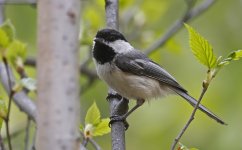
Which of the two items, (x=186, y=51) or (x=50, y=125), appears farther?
(x=186, y=51)

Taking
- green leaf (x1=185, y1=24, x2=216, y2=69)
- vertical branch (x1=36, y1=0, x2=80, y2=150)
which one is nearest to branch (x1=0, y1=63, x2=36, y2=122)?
green leaf (x1=185, y1=24, x2=216, y2=69)

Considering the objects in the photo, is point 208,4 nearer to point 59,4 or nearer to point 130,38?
point 130,38

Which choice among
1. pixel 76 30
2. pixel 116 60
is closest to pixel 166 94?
pixel 116 60

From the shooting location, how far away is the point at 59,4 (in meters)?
0.90

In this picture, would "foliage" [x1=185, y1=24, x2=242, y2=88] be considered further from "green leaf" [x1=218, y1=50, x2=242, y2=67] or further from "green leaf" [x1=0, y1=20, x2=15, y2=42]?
"green leaf" [x1=0, y1=20, x2=15, y2=42]

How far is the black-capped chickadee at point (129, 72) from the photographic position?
2449 millimetres

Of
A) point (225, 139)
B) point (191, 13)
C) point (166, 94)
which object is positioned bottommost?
point (225, 139)

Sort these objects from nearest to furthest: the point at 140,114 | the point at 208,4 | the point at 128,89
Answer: the point at 128,89, the point at 208,4, the point at 140,114

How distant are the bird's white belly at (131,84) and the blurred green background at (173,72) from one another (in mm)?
94

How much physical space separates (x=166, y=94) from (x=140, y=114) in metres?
0.94

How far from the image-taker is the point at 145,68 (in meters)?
2.67

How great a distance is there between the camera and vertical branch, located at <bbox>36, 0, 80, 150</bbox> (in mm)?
870

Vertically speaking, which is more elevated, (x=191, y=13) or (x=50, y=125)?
(x=191, y=13)

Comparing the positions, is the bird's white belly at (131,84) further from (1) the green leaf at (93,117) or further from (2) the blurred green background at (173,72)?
(1) the green leaf at (93,117)
